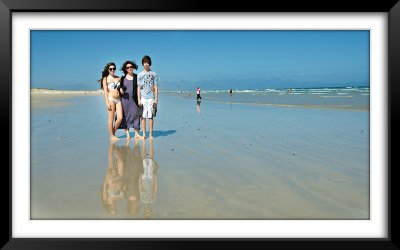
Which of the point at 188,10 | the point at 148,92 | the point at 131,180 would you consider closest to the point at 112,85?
the point at 148,92

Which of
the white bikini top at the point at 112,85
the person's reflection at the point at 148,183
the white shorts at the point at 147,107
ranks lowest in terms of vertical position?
the person's reflection at the point at 148,183

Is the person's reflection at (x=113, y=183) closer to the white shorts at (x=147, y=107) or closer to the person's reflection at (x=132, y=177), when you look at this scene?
the person's reflection at (x=132, y=177)

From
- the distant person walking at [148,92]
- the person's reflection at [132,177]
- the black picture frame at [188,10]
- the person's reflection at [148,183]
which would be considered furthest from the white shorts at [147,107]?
the black picture frame at [188,10]

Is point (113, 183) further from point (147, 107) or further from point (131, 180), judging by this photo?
point (147, 107)

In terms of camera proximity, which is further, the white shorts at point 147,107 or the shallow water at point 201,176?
the white shorts at point 147,107

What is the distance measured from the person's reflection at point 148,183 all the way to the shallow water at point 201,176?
1 centimetres

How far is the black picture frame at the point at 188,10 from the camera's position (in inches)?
142

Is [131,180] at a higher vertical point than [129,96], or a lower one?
lower

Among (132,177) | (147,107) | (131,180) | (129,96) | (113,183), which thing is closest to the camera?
(113,183)

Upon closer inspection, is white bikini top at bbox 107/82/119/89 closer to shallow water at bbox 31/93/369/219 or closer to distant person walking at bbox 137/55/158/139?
distant person walking at bbox 137/55/158/139

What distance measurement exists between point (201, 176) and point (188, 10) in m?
2.45

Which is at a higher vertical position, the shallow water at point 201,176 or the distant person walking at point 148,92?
A: the distant person walking at point 148,92

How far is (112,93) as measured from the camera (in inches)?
330

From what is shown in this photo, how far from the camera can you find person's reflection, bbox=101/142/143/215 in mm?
4500
